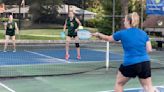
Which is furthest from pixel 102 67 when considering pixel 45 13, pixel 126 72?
pixel 45 13

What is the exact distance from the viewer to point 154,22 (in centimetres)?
3278

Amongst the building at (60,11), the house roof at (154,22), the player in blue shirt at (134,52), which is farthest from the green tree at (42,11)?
the player in blue shirt at (134,52)

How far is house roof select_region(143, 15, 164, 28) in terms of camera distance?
32.2m

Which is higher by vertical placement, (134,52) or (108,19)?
(134,52)

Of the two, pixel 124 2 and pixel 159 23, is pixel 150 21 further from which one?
pixel 124 2

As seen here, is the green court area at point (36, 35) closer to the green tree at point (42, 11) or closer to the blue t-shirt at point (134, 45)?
the green tree at point (42, 11)

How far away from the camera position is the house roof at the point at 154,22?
32172 millimetres

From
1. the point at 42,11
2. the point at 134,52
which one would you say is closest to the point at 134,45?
the point at 134,52

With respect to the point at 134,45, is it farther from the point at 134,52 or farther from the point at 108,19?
the point at 108,19

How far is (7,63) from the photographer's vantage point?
550 inches

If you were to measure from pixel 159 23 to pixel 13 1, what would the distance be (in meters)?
14.5

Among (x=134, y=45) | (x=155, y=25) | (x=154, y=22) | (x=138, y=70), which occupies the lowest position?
(x=155, y=25)

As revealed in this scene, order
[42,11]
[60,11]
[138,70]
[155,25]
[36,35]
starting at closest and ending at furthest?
[138,70] → [36,35] → [155,25] → [42,11] → [60,11]

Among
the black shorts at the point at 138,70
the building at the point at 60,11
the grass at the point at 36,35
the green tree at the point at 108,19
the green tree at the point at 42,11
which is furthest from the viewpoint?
the green tree at the point at 42,11
